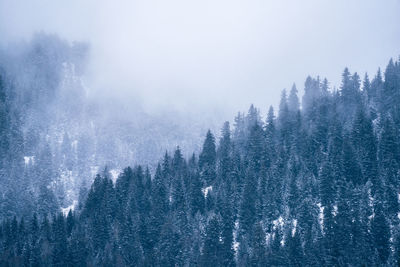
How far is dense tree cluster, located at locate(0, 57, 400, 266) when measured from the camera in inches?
3196

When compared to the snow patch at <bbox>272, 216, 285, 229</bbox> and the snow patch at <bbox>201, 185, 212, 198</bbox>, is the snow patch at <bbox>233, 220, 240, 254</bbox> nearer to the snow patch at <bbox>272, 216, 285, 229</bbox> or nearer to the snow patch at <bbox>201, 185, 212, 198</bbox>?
the snow patch at <bbox>272, 216, 285, 229</bbox>

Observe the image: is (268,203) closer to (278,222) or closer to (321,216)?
(278,222)

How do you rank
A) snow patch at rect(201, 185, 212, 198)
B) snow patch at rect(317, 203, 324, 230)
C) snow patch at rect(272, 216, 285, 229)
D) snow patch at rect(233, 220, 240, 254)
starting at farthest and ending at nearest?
snow patch at rect(201, 185, 212, 198) < snow patch at rect(233, 220, 240, 254) < snow patch at rect(272, 216, 285, 229) < snow patch at rect(317, 203, 324, 230)

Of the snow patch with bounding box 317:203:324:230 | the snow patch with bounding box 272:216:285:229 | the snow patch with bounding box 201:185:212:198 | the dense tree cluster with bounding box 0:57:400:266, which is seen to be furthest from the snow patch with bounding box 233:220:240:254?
the snow patch with bounding box 317:203:324:230

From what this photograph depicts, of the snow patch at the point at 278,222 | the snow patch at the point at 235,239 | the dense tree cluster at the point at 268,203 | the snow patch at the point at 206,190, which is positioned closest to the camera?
the dense tree cluster at the point at 268,203

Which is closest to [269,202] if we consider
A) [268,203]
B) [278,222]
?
[268,203]

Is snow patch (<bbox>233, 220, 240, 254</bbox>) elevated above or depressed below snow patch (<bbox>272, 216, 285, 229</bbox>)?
below

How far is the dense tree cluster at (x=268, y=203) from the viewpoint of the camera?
81188 mm

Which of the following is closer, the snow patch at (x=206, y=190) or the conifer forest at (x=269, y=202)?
the conifer forest at (x=269, y=202)

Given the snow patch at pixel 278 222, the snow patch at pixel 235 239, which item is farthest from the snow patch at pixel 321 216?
the snow patch at pixel 235 239

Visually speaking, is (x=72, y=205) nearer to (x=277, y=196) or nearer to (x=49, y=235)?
(x=49, y=235)

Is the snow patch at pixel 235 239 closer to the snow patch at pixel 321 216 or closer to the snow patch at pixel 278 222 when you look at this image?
the snow patch at pixel 278 222

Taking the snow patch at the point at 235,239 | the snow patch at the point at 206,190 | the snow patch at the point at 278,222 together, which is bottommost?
the snow patch at the point at 235,239

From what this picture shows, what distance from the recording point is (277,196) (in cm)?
9588
